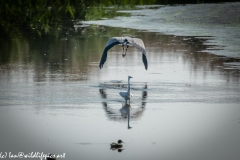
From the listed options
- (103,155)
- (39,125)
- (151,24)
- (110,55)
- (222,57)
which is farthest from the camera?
(151,24)

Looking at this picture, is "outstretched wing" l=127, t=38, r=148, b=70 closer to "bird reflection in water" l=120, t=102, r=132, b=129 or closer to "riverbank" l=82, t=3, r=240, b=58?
"bird reflection in water" l=120, t=102, r=132, b=129

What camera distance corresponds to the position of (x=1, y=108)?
37.3ft

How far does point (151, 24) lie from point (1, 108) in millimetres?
18232

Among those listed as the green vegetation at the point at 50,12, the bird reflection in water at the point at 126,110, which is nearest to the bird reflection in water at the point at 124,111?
the bird reflection in water at the point at 126,110

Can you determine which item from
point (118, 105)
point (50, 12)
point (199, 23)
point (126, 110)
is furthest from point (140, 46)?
point (50, 12)

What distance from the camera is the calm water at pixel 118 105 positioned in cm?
903

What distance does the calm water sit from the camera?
29.6ft

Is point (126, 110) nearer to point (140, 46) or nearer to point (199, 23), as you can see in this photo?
point (140, 46)

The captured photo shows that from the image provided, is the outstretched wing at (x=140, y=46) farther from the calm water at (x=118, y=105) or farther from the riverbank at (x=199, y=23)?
the riverbank at (x=199, y=23)

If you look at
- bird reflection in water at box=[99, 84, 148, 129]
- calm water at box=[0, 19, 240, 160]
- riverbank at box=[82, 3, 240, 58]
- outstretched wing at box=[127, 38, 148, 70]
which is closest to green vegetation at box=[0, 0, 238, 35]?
riverbank at box=[82, 3, 240, 58]

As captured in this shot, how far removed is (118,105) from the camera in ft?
38.1

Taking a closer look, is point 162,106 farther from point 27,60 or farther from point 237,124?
point 27,60

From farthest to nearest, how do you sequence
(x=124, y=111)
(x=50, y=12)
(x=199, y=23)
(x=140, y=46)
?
(x=50, y=12) < (x=199, y=23) < (x=140, y=46) < (x=124, y=111)

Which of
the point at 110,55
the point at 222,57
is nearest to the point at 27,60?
the point at 110,55
